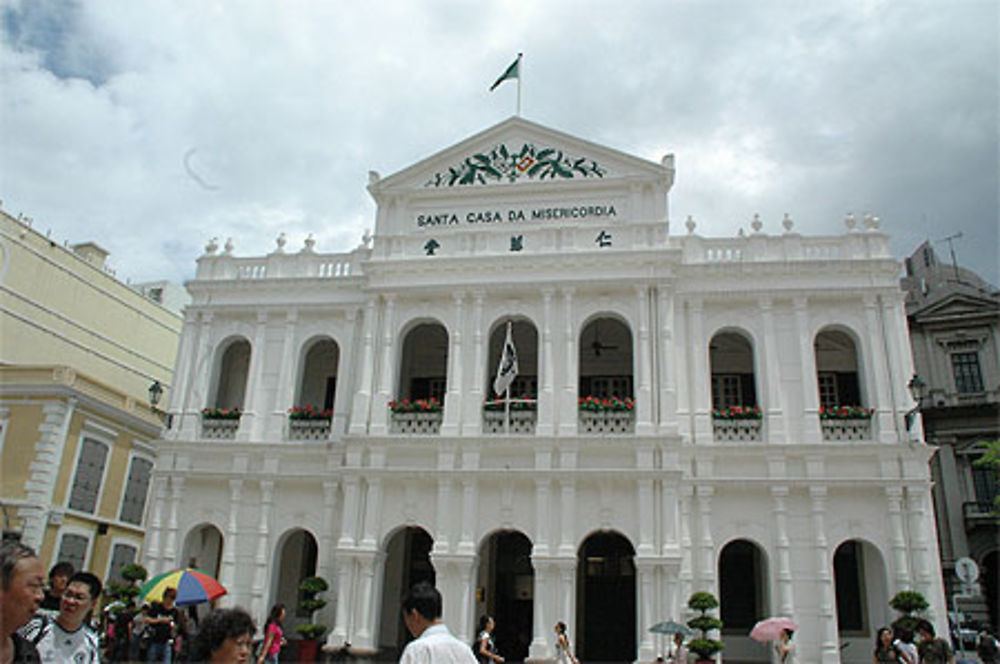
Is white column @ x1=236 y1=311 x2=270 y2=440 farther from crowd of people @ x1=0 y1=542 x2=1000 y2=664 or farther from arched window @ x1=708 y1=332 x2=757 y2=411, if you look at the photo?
crowd of people @ x1=0 y1=542 x2=1000 y2=664

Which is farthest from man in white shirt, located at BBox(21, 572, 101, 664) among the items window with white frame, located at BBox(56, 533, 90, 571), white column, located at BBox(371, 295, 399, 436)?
window with white frame, located at BBox(56, 533, 90, 571)

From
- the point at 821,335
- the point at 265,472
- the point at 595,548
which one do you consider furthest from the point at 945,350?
the point at 265,472

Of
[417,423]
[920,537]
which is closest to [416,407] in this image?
[417,423]

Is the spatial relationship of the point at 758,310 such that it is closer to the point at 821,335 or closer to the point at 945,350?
the point at 821,335

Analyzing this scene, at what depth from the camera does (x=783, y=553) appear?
699 inches

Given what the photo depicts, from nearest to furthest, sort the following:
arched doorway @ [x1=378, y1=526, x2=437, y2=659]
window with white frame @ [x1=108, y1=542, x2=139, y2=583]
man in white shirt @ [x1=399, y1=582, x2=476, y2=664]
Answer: man in white shirt @ [x1=399, y1=582, x2=476, y2=664], arched doorway @ [x1=378, y1=526, x2=437, y2=659], window with white frame @ [x1=108, y1=542, x2=139, y2=583]

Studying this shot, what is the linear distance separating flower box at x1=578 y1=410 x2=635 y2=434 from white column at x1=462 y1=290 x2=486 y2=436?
8.36ft

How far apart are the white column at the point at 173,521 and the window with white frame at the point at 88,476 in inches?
212

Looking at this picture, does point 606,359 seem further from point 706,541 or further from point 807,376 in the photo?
point 706,541

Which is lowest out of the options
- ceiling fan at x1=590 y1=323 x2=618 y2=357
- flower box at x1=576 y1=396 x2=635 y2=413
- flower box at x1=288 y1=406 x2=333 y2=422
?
flower box at x1=288 y1=406 x2=333 y2=422

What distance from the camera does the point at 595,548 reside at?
20.7 metres

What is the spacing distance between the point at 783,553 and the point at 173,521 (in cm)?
1545

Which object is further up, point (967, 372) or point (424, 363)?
point (967, 372)

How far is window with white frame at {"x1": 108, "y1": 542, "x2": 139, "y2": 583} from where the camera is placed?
25.7 meters
